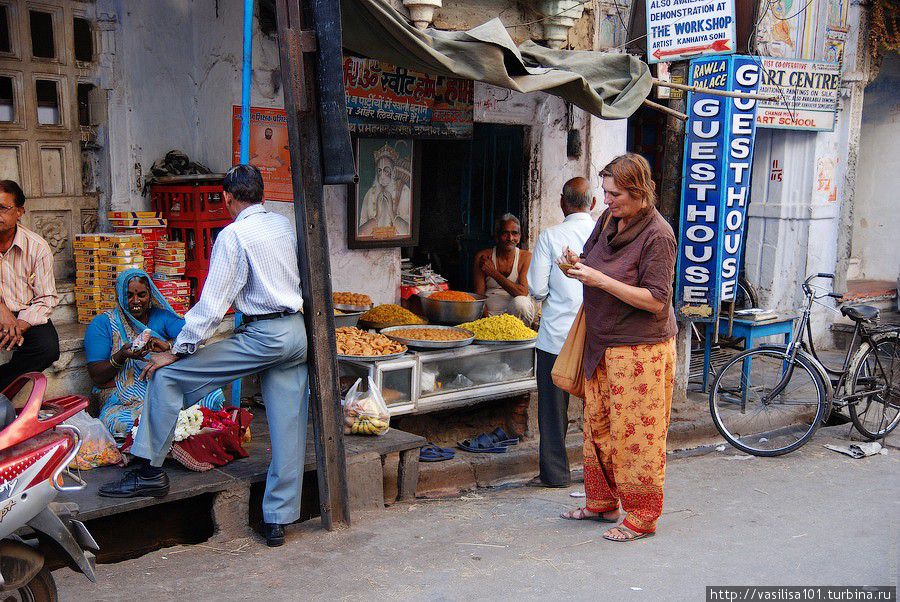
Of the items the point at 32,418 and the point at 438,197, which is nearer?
the point at 32,418

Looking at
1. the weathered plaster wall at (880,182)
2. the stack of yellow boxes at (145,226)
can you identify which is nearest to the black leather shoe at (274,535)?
the stack of yellow boxes at (145,226)

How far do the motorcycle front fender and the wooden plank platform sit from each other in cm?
61

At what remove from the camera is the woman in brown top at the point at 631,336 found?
467 cm

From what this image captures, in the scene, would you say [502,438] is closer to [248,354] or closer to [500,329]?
[500,329]

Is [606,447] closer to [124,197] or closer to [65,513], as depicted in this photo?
[65,513]

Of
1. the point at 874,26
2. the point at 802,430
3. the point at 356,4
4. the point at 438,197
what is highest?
the point at 874,26

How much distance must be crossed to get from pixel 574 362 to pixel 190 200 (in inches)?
123

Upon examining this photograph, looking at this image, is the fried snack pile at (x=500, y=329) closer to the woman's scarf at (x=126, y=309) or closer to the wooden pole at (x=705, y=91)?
the wooden pole at (x=705, y=91)

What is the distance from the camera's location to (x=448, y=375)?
271 inches

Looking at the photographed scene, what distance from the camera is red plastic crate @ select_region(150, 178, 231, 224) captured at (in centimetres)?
645

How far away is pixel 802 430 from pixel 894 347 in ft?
3.54

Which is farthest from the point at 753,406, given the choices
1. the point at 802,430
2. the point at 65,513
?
the point at 65,513

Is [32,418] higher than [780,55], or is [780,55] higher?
[780,55]

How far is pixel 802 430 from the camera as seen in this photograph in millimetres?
8125
